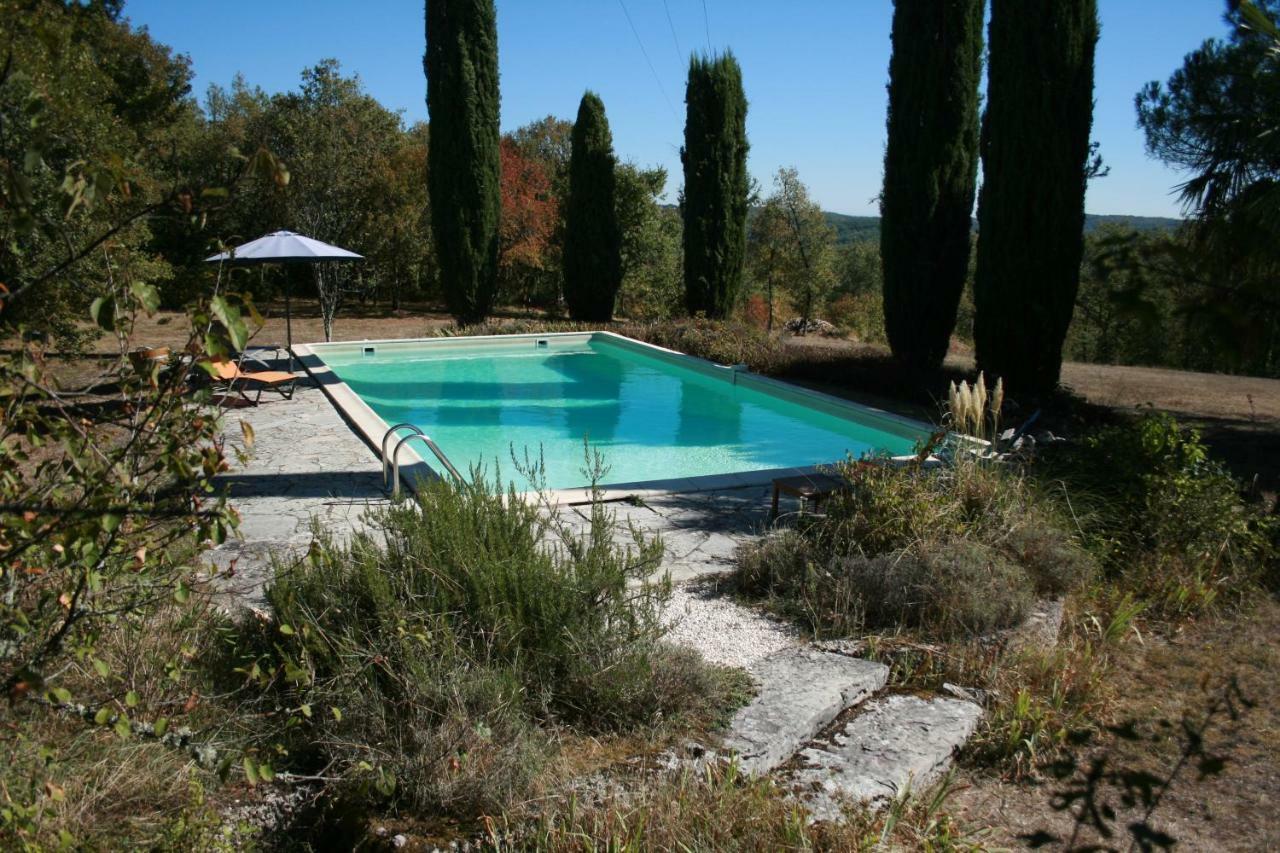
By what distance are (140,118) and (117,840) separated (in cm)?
2630

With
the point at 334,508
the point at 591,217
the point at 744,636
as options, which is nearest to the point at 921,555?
the point at 744,636

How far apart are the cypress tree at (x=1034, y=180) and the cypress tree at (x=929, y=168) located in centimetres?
124

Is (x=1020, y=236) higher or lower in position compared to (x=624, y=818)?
higher

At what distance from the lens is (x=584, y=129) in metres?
19.8

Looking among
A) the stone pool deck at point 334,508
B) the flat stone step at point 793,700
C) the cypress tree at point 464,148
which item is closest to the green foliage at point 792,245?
the cypress tree at point 464,148

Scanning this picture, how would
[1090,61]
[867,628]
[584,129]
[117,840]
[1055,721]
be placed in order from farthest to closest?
[584,129], [1090,61], [867,628], [1055,721], [117,840]

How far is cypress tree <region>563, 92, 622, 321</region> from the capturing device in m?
19.8

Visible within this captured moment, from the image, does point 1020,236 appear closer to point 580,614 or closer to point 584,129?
point 580,614

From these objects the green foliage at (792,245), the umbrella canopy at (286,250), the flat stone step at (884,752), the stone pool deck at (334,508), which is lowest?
the flat stone step at (884,752)

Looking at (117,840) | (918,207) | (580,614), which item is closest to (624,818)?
(580,614)

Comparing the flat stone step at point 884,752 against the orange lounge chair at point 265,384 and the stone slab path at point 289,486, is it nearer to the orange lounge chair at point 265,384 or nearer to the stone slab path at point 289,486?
the stone slab path at point 289,486

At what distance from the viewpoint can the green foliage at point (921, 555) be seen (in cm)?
430

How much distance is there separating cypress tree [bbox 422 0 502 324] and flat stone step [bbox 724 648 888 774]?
16.0 meters

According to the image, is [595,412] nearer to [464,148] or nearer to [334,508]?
[334,508]
